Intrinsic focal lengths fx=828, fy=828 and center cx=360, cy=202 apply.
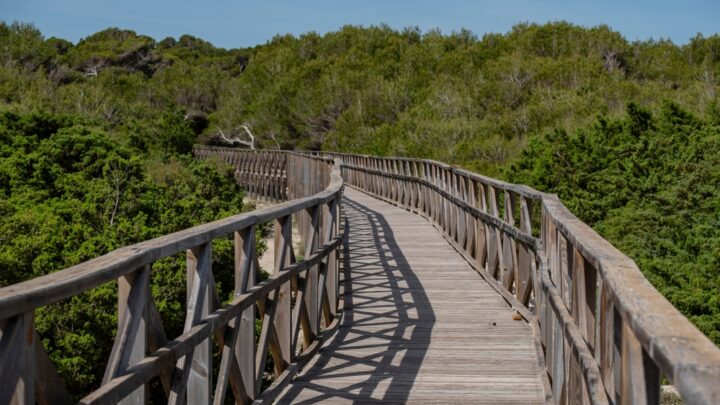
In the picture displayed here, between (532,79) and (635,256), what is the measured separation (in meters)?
34.8

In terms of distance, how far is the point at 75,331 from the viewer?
31.7 feet

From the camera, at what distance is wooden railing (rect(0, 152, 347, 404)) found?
2303 millimetres

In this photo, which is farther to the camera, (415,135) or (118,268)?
(415,135)

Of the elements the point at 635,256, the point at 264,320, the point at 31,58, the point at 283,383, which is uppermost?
the point at 31,58

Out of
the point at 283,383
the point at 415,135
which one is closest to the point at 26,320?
the point at 283,383

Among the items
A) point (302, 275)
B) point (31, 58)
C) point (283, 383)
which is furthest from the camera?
point (31, 58)

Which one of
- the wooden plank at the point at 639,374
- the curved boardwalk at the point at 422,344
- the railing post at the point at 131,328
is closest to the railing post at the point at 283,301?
the curved boardwalk at the point at 422,344

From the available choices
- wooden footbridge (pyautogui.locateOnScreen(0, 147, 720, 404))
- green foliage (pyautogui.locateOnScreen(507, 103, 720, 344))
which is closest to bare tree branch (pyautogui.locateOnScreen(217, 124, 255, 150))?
green foliage (pyautogui.locateOnScreen(507, 103, 720, 344))

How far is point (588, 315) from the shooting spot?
384 cm

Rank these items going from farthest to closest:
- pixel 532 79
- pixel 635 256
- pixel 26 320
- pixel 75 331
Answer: pixel 532 79
pixel 635 256
pixel 75 331
pixel 26 320

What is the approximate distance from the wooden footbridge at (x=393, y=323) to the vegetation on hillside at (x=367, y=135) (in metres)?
2.78

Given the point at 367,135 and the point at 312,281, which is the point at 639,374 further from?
the point at 367,135

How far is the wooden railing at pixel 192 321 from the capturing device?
230 centimetres

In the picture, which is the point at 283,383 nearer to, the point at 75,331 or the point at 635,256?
the point at 75,331
